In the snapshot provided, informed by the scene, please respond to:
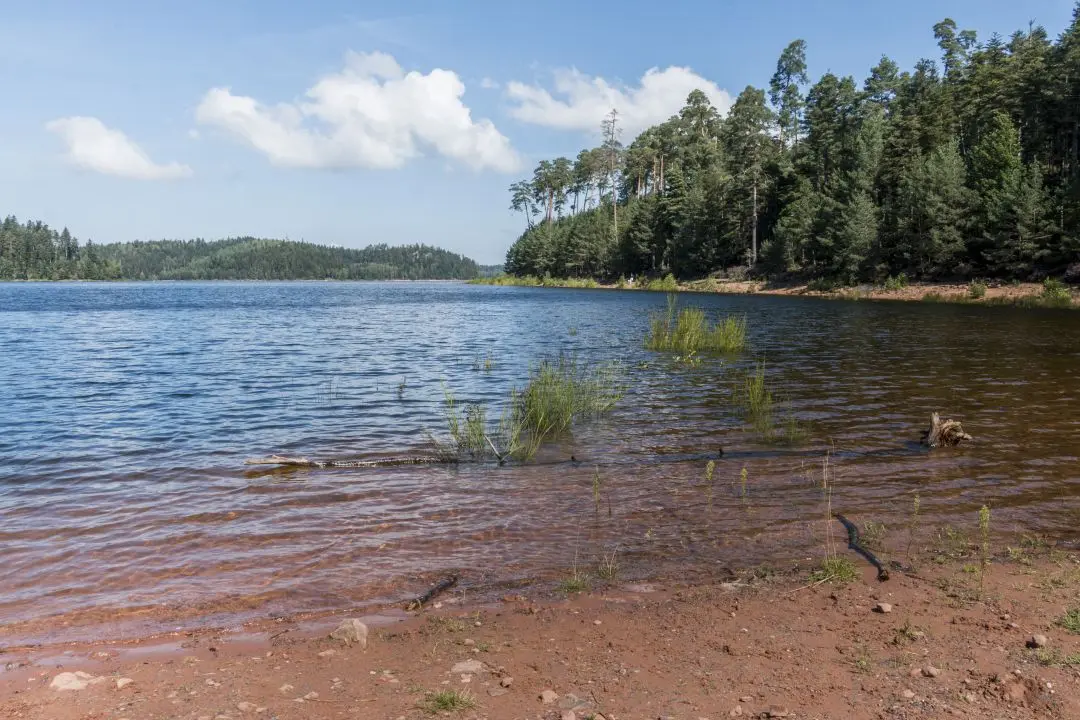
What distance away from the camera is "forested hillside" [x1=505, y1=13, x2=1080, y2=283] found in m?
51.7

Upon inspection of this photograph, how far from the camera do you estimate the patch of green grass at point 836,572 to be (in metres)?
6.41

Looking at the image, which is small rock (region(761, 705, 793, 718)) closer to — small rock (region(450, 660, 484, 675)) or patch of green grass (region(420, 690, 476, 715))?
patch of green grass (region(420, 690, 476, 715))

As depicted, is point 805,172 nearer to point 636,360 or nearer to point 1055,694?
point 636,360

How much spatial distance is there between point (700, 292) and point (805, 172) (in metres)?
18.4

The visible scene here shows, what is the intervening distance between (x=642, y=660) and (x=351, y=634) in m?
2.24

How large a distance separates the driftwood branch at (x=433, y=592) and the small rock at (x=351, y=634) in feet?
2.43

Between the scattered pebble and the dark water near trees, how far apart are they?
2.40 metres

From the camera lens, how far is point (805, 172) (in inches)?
3024

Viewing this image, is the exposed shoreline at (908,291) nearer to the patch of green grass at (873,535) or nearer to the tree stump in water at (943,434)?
the tree stump in water at (943,434)

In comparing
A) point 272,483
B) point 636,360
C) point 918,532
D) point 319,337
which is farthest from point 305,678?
point 319,337

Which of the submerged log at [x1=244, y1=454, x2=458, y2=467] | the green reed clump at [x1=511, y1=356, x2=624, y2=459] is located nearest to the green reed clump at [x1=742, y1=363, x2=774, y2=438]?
the green reed clump at [x1=511, y1=356, x2=624, y2=459]

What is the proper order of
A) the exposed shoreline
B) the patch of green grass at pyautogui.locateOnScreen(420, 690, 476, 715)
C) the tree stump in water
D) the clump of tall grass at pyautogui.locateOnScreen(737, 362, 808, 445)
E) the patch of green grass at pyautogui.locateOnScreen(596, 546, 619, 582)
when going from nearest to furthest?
1. the patch of green grass at pyautogui.locateOnScreen(420, 690, 476, 715)
2. the patch of green grass at pyautogui.locateOnScreen(596, 546, 619, 582)
3. the tree stump in water
4. the clump of tall grass at pyautogui.locateOnScreen(737, 362, 808, 445)
5. the exposed shoreline

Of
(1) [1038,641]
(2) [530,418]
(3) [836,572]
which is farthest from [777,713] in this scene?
(2) [530,418]

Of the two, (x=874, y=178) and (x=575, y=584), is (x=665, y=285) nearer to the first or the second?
(x=874, y=178)
